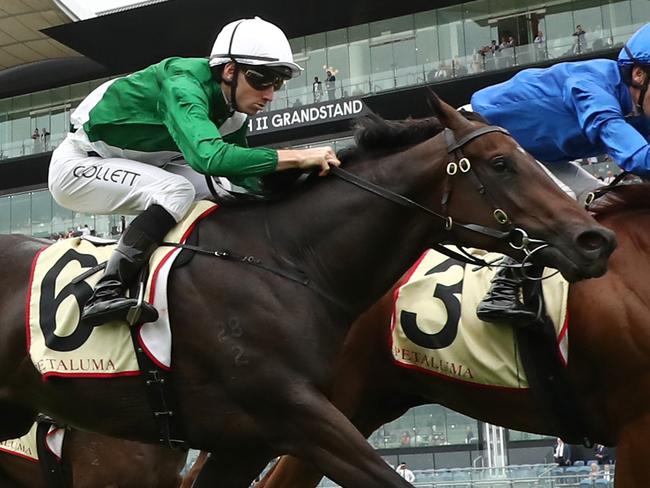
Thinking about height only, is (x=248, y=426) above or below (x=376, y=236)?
below

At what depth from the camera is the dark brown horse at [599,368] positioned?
414 cm

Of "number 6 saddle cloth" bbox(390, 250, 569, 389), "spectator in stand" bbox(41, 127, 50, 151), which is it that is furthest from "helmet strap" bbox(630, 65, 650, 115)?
"spectator in stand" bbox(41, 127, 50, 151)

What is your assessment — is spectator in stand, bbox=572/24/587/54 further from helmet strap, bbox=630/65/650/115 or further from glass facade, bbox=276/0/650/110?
helmet strap, bbox=630/65/650/115

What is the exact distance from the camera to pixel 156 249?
13.3 feet

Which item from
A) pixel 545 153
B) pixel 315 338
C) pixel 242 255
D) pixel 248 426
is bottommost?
pixel 248 426

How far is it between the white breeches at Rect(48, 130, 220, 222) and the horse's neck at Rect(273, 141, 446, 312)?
1.72 ft

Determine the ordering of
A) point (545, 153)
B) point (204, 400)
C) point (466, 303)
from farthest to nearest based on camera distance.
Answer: point (545, 153) < point (466, 303) < point (204, 400)

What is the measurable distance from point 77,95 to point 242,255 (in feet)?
106

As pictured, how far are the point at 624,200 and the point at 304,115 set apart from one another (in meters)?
23.9

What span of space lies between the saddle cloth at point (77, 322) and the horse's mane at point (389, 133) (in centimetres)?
66

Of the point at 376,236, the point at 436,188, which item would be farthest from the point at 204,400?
the point at 436,188

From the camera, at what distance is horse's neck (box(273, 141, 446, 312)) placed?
3.87m

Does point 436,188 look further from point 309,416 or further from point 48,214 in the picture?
point 48,214

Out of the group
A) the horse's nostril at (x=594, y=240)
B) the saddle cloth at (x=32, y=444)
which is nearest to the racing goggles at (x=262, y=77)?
the horse's nostril at (x=594, y=240)
